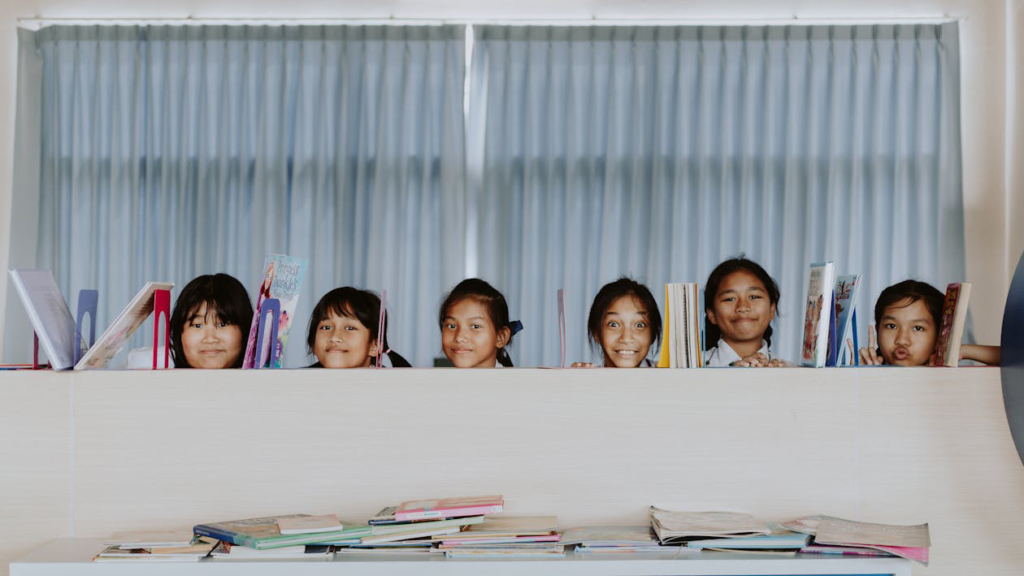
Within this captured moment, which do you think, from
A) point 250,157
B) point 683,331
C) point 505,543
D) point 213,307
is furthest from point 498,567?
point 250,157

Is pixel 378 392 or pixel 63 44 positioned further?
pixel 63 44

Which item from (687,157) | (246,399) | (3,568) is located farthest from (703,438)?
(687,157)

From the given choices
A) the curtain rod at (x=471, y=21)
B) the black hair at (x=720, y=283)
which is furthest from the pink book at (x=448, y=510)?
the curtain rod at (x=471, y=21)

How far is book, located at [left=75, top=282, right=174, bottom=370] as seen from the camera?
5.74 ft

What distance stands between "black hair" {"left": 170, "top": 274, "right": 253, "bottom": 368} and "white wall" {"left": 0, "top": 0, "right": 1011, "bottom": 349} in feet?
7.32

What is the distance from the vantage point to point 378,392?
5.89 feet

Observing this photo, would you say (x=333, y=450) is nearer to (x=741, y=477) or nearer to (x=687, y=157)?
(x=741, y=477)

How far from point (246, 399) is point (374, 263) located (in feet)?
6.84

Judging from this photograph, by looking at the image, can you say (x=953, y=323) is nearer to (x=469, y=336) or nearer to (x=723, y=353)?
(x=723, y=353)

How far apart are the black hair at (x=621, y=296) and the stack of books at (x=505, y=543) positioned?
57cm

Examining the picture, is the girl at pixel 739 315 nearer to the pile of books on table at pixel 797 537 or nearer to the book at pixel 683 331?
the book at pixel 683 331

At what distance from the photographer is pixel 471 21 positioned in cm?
387

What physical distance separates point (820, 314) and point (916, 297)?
0.30m

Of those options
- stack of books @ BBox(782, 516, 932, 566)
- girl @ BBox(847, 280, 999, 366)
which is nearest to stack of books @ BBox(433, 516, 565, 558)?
stack of books @ BBox(782, 516, 932, 566)
